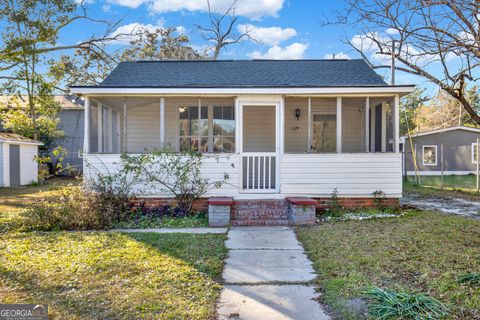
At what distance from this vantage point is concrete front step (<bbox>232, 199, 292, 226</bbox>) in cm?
700

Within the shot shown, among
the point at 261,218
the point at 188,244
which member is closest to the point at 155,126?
the point at 261,218

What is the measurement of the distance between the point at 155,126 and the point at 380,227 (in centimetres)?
669

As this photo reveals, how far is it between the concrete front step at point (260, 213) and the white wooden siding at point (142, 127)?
379 cm

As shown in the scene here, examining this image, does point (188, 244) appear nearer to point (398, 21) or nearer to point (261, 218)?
point (261, 218)

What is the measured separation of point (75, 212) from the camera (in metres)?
6.71

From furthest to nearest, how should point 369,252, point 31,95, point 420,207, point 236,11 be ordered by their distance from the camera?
point 236,11
point 31,95
point 420,207
point 369,252

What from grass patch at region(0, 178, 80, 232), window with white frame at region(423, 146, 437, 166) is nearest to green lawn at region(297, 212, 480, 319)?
grass patch at region(0, 178, 80, 232)

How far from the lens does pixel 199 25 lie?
2303 cm

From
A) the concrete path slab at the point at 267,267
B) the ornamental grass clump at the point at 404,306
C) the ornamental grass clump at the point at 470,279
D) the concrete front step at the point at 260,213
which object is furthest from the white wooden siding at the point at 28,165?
the ornamental grass clump at the point at 470,279

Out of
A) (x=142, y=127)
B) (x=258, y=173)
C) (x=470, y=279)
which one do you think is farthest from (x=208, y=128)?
Result: (x=470, y=279)

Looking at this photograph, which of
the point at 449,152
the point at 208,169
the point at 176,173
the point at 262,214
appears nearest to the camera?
the point at 262,214

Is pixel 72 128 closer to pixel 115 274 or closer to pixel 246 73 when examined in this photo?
pixel 246 73

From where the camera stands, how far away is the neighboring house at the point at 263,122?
7.92 m

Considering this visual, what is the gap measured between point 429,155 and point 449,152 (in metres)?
1.11
